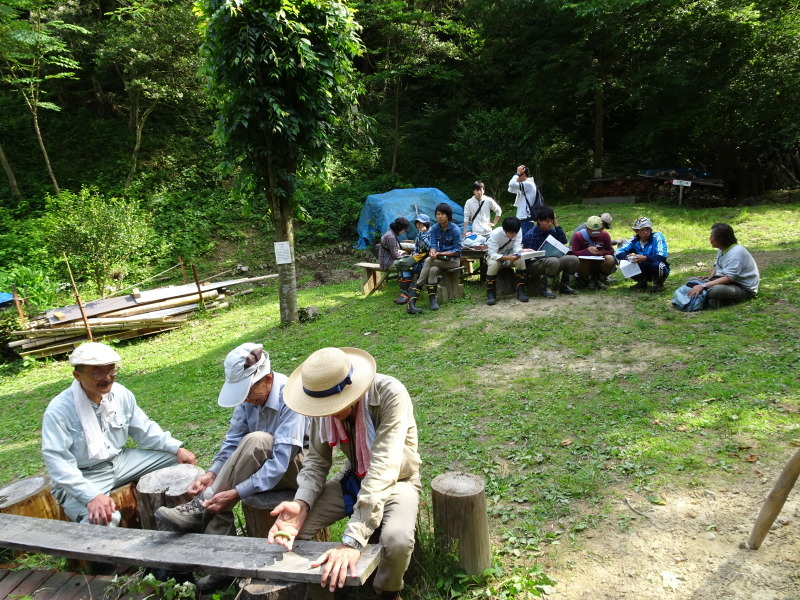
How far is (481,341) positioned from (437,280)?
2.09 metres

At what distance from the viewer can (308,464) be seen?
3.06 m

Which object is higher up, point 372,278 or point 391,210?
point 391,210

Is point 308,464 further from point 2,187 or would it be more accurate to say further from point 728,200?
point 2,187

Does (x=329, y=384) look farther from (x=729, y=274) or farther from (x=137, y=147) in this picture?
(x=137, y=147)

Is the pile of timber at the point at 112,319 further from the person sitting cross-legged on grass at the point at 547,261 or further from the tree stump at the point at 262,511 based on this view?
the tree stump at the point at 262,511

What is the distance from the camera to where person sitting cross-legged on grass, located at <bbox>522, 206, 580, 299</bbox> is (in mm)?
8250

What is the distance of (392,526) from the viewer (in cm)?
267

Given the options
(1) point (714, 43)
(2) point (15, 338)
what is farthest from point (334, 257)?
(1) point (714, 43)

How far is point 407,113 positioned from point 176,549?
71.5 ft

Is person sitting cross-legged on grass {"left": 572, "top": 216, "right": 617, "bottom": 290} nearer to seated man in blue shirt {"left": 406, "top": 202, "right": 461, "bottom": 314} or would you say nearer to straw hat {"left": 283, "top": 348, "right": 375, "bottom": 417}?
seated man in blue shirt {"left": 406, "top": 202, "right": 461, "bottom": 314}

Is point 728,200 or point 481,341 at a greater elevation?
point 728,200

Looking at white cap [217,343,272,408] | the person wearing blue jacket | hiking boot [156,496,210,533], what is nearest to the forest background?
the person wearing blue jacket

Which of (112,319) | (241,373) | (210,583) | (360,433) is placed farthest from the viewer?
(112,319)

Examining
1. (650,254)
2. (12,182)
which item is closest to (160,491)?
(650,254)
